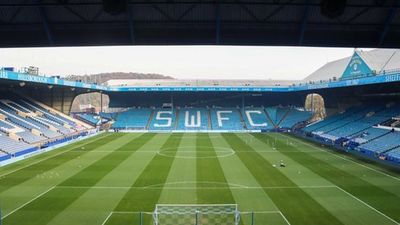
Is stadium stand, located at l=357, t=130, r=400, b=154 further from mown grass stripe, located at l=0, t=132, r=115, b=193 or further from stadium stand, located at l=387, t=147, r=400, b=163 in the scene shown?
mown grass stripe, located at l=0, t=132, r=115, b=193

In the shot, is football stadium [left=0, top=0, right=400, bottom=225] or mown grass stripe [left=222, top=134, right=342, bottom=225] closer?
football stadium [left=0, top=0, right=400, bottom=225]

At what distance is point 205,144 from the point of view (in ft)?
164

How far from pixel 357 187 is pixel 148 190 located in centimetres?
1350

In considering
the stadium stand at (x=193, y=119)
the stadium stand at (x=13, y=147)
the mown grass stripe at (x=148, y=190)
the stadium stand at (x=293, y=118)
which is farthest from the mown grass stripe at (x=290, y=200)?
the stadium stand at (x=293, y=118)

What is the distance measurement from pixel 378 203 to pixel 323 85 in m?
39.4

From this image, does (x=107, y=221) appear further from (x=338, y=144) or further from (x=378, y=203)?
(x=338, y=144)

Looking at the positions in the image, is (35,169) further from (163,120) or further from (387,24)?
(163,120)

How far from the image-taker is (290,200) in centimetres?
2241

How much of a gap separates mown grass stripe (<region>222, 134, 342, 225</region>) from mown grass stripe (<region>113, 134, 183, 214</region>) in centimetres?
678

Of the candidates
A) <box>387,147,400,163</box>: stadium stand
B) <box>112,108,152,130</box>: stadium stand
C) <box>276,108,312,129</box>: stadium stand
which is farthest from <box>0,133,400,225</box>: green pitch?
<box>276,108,312,129</box>: stadium stand

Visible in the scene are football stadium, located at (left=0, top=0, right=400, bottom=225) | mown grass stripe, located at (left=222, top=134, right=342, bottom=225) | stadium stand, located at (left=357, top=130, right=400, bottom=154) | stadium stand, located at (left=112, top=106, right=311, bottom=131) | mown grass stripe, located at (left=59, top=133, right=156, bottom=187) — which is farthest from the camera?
stadium stand, located at (left=112, top=106, right=311, bottom=131)

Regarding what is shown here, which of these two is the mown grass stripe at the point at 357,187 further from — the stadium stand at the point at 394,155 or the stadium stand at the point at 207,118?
the stadium stand at the point at 207,118

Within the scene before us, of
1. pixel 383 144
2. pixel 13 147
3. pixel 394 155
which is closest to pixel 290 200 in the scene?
pixel 394 155

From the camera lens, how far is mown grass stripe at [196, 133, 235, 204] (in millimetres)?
22372
